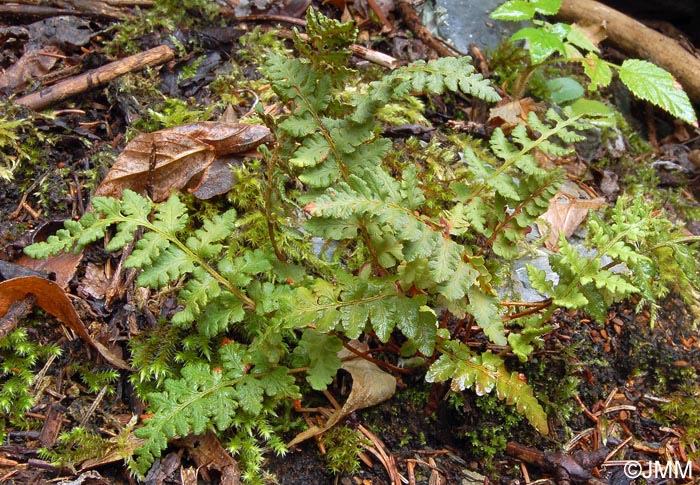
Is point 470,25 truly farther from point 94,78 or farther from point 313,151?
point 94,78

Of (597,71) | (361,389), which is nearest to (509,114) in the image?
(597,71)

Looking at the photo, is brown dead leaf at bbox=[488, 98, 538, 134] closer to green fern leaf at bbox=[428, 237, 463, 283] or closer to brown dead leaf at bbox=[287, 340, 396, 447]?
green fern leaf at bbox=[428, 237, 463, 283]

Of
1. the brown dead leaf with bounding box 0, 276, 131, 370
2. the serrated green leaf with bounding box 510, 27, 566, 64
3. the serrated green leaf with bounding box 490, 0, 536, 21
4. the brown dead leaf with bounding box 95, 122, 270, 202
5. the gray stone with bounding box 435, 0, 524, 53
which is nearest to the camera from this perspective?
the brown dead leaf with bounding box 0, 276, 131, 370

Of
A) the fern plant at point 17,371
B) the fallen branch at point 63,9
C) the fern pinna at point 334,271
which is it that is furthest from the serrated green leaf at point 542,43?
the fern plant at point 17,371

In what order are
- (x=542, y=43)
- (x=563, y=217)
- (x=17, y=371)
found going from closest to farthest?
(x=17, y=371) < (x=563, y=217) < (x=542, y=43)

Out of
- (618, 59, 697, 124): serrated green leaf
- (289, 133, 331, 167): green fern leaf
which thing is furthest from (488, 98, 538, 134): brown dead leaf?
(289, 133, 331, 167): green fern leaf

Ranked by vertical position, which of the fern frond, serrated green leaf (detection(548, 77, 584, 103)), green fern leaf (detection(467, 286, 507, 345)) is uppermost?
serrated green leaf (detection(548, 77, 584, 103))
